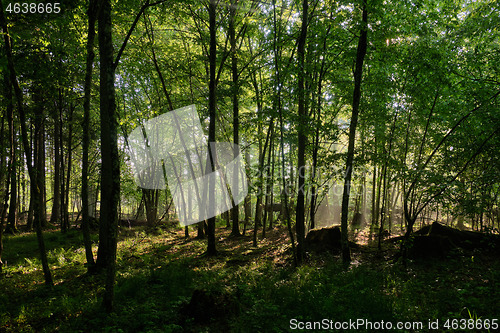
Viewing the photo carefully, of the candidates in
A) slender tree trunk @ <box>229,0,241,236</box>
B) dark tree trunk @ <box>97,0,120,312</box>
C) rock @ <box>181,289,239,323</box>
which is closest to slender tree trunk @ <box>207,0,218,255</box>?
slender tree trunk @ <box>229,0,241,236</box>

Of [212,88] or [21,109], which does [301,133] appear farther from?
[21,109]

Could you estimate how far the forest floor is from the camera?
4809 millimetres

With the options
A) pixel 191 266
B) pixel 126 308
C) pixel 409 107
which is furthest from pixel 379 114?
pixel 126 308

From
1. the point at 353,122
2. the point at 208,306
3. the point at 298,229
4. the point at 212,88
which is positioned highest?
the point at 212,88

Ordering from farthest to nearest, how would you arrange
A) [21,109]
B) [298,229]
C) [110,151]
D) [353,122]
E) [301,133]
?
[298,229] → [301,133] → [353,122] → [21,109] → [110,151]

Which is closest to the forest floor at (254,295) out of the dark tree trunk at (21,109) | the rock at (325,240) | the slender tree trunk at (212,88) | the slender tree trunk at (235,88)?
the rock at (325,240)

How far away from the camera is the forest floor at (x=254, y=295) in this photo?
15.8 ft

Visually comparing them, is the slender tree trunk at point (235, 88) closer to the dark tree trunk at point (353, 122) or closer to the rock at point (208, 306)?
the dark tree trunk at point (353, 122)

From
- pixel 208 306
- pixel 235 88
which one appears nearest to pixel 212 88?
pixel 235 88

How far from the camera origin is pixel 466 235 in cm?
849

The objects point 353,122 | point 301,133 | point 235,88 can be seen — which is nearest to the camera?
point 353,122

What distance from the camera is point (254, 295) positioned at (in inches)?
240

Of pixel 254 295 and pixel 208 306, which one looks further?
pixel 254 295

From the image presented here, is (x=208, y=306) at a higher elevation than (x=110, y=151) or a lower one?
lower
